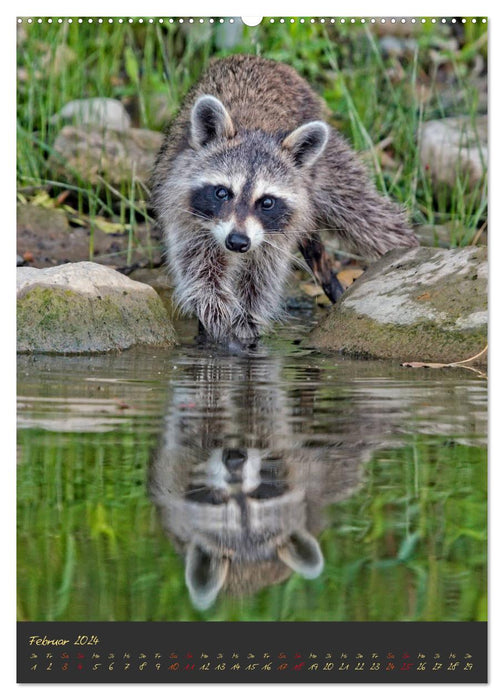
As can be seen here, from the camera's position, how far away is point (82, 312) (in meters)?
6.23

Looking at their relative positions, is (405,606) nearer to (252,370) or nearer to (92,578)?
(92,578)

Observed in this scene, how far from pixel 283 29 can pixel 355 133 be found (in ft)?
3.38

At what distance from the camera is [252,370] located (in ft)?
19.5

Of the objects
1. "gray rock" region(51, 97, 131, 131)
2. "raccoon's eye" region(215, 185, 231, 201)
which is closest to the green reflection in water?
"raccoon's eye" region(215, 185, 231, 201)

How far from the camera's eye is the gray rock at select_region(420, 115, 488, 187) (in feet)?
26.4

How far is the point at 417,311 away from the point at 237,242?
1.13 m

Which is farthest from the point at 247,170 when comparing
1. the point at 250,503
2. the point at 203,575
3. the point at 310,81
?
Answer: the point at 203,575

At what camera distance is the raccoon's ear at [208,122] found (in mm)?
6789

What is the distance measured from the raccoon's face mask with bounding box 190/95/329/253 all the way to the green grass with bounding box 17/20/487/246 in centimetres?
62

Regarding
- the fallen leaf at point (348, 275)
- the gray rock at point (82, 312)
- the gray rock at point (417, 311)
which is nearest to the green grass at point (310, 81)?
the fallen leaf at point (348, 275)

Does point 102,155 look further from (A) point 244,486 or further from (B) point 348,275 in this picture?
(A) point 244,486

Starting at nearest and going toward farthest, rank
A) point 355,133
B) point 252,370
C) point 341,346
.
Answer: point 252,370
point 341,346
point 355,133

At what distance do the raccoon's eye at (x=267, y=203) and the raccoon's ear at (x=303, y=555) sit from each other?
153 inches

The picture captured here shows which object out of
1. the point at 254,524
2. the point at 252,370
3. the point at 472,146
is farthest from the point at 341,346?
the point at 254,524
